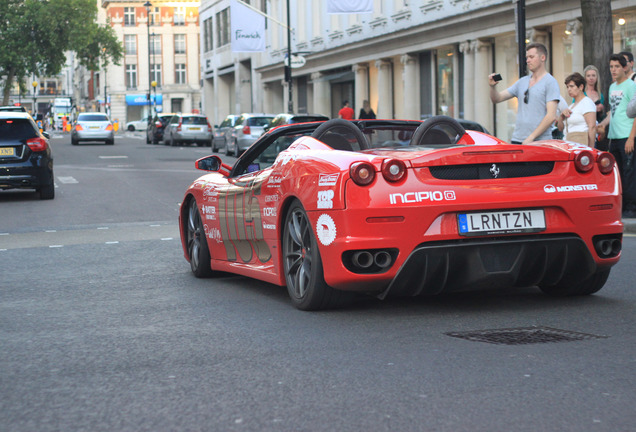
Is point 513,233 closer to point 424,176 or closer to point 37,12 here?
point 424,176

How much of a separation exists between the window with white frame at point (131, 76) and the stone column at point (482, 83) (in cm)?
8319

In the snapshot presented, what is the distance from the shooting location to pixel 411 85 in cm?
4012

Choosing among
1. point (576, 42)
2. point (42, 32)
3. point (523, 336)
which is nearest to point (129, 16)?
point (42, 32)

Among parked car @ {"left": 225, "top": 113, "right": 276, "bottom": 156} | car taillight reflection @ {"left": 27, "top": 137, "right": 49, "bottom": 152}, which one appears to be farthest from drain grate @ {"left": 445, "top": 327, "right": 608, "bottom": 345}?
parked car @ {"left": 225, "top": 113, "right": 276, "bottom": 156}

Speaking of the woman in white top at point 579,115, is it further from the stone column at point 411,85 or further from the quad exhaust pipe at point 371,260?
the stone column at point 411,85

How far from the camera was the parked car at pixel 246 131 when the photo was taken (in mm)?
38469

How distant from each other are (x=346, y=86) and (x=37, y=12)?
33.3 metres

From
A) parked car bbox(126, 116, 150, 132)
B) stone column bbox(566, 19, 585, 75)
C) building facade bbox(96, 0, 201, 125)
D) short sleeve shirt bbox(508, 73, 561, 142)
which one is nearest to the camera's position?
short sleeve shirt bbox(508, 73, 561, 142)

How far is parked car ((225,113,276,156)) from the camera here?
38469mm

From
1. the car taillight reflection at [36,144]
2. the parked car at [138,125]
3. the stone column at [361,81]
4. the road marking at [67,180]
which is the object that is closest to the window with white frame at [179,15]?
the parked car at [138,125]

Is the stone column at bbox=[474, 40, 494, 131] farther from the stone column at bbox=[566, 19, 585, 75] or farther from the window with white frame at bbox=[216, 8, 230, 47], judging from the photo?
the window with white frame at bbox=[216, 8, 230, 47]

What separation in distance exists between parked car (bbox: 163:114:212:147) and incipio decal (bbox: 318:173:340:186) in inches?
1785

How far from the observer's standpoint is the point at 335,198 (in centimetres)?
621

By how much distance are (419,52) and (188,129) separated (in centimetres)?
1557
